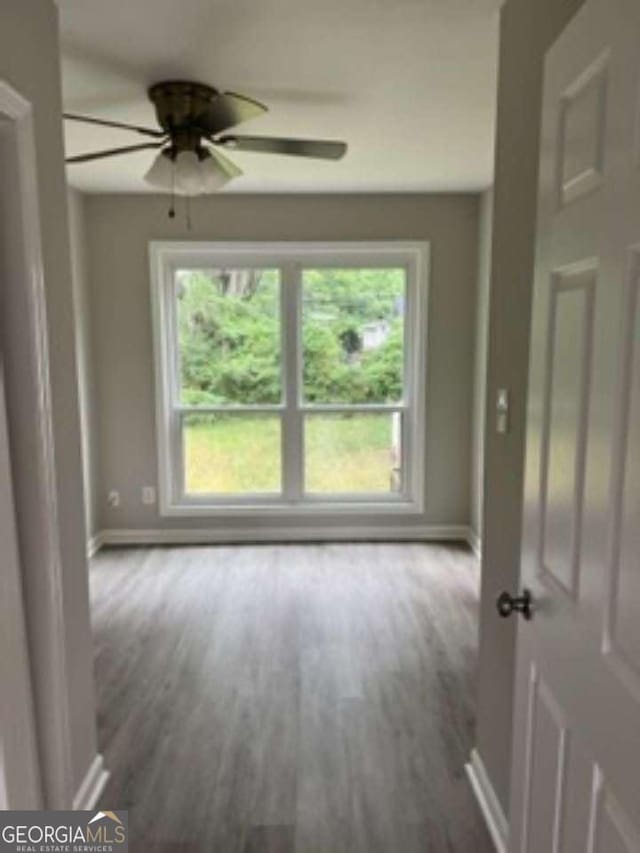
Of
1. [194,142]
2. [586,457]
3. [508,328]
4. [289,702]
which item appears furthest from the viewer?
[289,702]

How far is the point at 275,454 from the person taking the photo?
15.2ft

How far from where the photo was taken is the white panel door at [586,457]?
92cm

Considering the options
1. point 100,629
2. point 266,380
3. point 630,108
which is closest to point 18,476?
point 630,108

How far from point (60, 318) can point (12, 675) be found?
1.02 metres

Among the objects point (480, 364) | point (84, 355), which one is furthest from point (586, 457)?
point (84, 355)

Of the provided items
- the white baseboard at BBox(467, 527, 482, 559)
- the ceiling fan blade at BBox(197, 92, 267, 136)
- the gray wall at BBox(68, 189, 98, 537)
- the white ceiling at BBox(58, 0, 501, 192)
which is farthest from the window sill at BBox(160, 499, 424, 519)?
the ceiling fan blade at BBox(197, 92, 267, 136)

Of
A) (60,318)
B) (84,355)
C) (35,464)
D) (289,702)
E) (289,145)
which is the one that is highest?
(289,145)

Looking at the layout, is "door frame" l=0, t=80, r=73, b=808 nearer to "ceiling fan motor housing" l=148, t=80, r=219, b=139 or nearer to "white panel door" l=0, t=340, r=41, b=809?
"white panel door" l=0, t=340, r=41, b=809

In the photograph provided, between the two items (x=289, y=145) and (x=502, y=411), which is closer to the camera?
(x=502, y=411)

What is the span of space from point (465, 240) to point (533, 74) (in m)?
2.79

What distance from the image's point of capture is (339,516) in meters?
4.65

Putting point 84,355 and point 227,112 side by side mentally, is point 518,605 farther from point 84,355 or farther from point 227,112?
point 84,355

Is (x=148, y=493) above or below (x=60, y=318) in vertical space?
below

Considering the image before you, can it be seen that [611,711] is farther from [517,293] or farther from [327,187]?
[327,187]
